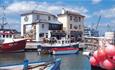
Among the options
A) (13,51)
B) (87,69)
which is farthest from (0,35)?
(87,69)

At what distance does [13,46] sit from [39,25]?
16191 mm

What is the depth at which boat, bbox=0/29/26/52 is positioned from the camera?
5516 centimetres

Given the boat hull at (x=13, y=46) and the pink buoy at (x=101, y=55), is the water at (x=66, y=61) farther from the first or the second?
the boat hull at (x=13, y=46)

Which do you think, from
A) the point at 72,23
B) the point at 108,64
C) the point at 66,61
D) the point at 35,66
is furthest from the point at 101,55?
the point at 72,23

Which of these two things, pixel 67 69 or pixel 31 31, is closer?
pixel 67 69

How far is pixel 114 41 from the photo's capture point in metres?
33.6

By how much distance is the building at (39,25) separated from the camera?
7081cm

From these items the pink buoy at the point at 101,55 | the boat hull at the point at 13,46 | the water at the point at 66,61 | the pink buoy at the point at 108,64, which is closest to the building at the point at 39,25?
the boat hull at the point at 13,46

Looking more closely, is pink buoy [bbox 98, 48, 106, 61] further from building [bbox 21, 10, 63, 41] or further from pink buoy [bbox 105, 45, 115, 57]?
building [bbox 21, 10, 63, 41]

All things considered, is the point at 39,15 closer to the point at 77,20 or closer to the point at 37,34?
the point at 37,34

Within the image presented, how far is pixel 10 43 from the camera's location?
182 feet

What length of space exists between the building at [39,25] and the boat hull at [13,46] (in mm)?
12688

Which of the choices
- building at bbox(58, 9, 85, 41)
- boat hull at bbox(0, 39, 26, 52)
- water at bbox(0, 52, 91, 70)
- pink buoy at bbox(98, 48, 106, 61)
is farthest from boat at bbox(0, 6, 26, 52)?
pink buoy at bbox(98, 48, 106, 61)

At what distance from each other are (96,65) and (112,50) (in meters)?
3.39
